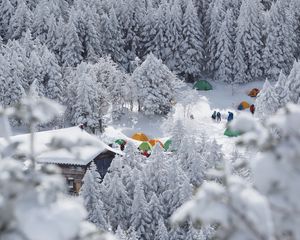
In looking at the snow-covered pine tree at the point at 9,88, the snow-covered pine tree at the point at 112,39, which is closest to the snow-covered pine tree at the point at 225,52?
the snow-covered pine tree at the point at 112,39

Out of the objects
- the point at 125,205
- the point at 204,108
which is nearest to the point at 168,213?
the point at 125,205

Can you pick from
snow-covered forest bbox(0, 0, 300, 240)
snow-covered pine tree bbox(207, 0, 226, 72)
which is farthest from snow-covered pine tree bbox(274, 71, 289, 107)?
snow-covered pine tree bbox(207, 0, 226, 72)

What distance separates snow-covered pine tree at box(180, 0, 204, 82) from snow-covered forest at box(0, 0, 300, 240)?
0.37ft

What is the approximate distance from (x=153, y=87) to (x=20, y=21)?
53.9 feet

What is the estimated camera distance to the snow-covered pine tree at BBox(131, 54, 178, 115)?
47.8m

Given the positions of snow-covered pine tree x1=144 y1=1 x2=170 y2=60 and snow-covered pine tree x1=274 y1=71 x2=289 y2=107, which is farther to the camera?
snow-covered pine tree x1=144 y1=1 x2=170 y2=60

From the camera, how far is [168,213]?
27703mm

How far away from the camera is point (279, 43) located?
56531 mm

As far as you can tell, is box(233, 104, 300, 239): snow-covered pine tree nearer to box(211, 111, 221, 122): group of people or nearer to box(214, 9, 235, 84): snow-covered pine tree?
box(211, 111, 221, 122): group of people

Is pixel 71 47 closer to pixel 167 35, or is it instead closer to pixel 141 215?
pixel 167 35

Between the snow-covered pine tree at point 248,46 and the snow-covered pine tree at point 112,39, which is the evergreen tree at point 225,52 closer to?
the snow-covered pine tree at point 248,46

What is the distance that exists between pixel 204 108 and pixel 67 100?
11552 mm

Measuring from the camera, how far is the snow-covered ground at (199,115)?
45.3 metres

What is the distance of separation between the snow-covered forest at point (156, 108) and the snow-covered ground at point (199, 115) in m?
0.16
